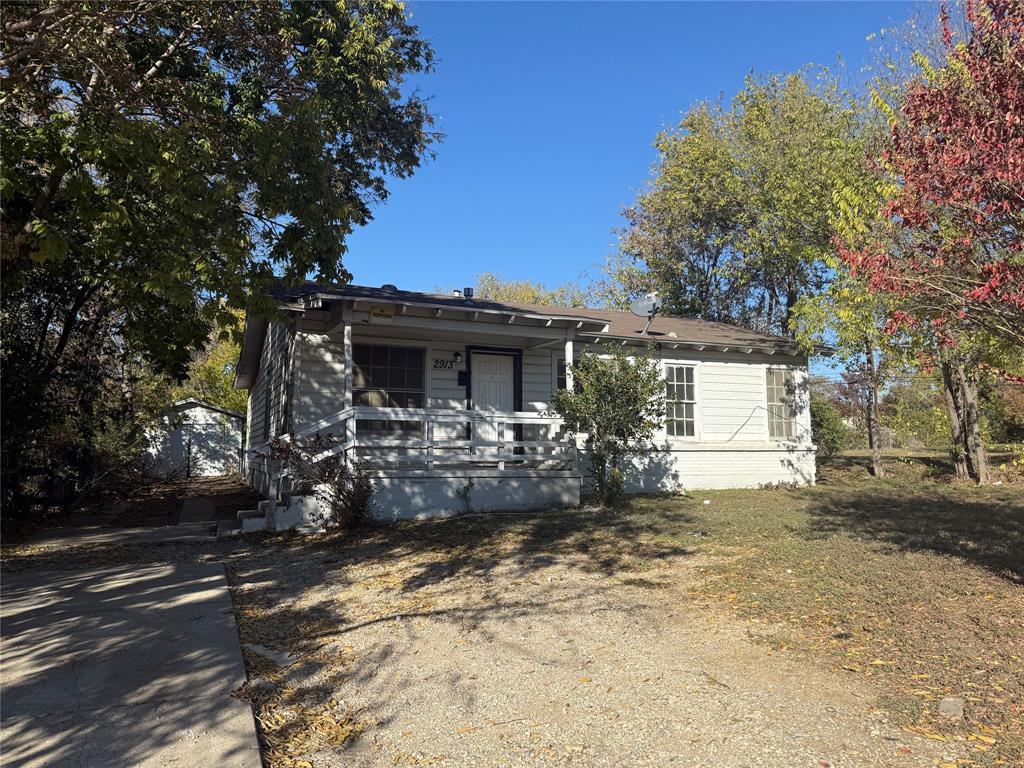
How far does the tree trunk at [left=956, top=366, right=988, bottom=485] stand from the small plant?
1329 cm

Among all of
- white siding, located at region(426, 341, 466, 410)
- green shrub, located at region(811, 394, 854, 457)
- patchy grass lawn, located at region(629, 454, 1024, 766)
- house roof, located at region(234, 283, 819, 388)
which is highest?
house roof, located at region(234, 283, 819, 388)

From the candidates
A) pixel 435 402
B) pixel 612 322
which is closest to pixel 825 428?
pixel 612 322

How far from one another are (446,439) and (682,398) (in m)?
5.44

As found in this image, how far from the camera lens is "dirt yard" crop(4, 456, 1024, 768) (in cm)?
324

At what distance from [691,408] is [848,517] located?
16.4ft

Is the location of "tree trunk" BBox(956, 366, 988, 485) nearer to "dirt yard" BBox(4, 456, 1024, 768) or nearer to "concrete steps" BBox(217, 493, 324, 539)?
"dirt yard" BBox(4, 456, 1024, 768)

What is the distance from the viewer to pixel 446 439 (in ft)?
40.6

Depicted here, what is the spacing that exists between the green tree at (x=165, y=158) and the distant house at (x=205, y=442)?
13.5 metres

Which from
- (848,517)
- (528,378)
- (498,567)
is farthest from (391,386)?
(848,517)

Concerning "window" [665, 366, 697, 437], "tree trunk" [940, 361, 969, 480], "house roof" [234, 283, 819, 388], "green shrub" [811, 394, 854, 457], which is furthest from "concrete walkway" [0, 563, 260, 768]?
"green shrub" [811, 394, 854, 457]

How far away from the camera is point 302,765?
10.2ft

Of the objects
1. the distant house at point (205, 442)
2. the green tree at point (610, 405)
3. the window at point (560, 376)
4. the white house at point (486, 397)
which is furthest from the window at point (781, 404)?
the distant house at point (205, 442)

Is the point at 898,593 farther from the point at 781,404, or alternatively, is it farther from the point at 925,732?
the point at 781,404

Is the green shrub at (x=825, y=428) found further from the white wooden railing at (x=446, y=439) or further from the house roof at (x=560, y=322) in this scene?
the white wooden railing at (x=446, y=439)
